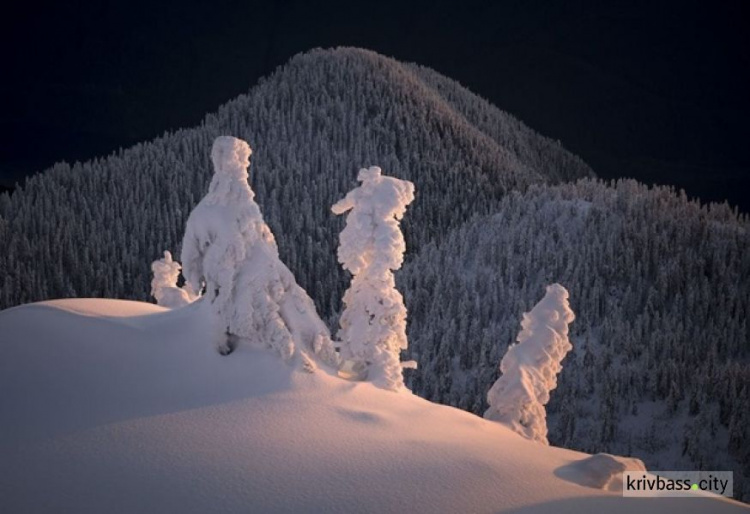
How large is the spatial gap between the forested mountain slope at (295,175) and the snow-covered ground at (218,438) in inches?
2173

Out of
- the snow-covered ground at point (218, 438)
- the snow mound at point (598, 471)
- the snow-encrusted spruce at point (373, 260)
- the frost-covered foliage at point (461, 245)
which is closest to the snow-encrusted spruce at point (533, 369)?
the snow-covered ground at point (218, 438)

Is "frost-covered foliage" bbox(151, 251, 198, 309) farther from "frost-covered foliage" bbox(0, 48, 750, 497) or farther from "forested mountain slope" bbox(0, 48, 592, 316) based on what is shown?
"forested mountain slope" bbox(0, 48, 592, 316)

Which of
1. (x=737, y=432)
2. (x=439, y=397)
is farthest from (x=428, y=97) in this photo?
(x=737, y=432)

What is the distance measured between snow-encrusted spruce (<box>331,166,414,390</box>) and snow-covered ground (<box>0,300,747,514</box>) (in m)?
2.30

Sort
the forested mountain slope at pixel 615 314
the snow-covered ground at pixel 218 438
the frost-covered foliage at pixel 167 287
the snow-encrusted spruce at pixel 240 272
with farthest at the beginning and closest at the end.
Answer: the forested mountain slope at pixel 615 314
the frost-covered foliage at pixel 167 287
the snow-encrusted spruce at pixel 240 272
the snow-covered ground at pixel 218 438

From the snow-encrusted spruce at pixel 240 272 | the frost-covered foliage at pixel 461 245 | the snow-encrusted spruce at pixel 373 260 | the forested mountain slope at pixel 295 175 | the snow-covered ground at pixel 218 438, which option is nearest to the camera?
the snow-covered ground at pixel 218 438

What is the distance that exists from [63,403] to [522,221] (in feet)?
212

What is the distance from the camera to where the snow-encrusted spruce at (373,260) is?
23453 millimetres

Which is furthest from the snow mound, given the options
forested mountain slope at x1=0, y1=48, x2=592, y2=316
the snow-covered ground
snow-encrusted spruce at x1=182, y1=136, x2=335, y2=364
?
Result: forested mountain slope at x1=0, y1=48, x2=592, y2=316

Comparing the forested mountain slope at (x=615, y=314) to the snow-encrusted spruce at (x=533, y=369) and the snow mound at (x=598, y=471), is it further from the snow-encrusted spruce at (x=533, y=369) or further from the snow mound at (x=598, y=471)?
the snow mound at (x=598, y=471)

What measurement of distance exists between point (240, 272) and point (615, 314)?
46710 millimetres

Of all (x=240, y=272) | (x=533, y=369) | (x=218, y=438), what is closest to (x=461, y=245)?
(x=533, y=369)

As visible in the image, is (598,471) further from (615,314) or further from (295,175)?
(295,175)

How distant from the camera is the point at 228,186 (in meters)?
22.2
